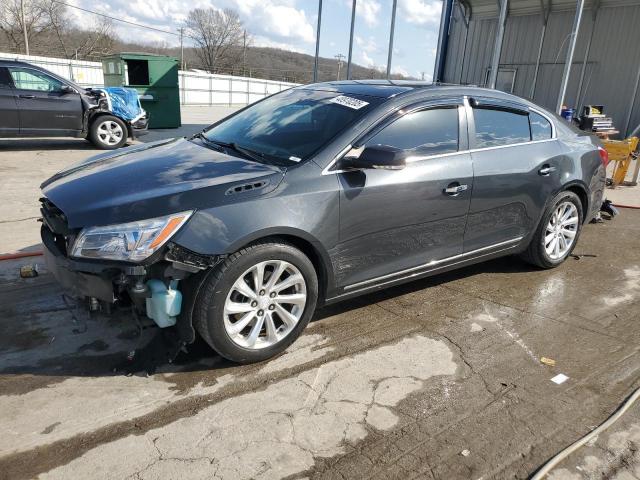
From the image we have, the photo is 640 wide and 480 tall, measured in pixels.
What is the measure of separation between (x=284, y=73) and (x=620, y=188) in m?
47.7

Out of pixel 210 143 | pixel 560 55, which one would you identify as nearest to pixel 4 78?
pixel 210 143

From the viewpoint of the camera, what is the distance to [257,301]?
300 cm

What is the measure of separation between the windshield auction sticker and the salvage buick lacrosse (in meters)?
0.02

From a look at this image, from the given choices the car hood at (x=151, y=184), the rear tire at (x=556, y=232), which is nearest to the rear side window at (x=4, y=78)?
the car hood at (x=151, y=184)

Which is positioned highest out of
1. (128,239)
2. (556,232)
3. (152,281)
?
(128,239)

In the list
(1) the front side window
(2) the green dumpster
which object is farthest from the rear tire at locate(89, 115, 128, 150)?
(2) the green dumpster

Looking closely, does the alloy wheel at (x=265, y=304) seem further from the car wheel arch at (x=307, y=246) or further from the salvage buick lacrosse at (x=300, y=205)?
the car wheel arch at (x=307, y=246)

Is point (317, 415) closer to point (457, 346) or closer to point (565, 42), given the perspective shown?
point (457, 346)

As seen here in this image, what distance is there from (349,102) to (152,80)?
12014 mm

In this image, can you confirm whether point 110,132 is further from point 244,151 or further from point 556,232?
point 556,232

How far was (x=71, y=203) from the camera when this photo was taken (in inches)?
114

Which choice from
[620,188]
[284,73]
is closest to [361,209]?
[620,188]

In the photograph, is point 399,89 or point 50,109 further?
point 50,109

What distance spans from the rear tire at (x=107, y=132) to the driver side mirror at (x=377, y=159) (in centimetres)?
874
